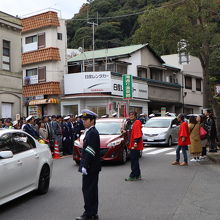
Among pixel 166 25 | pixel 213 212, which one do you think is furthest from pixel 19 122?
pixel 213 212

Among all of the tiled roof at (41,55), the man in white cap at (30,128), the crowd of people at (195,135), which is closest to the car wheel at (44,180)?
the crowd of people at (195,135)

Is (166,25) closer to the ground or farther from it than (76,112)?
farther from it

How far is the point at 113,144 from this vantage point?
43.4ft

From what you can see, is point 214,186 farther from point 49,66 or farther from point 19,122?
point 49,66

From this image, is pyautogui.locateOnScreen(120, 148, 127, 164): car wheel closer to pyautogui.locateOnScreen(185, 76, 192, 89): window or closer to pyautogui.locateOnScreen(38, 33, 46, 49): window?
pyautogui.locateOnScreen(38, 33, 46, 49): window

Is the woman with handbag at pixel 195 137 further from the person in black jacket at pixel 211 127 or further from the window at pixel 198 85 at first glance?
the window at pixel 198 85

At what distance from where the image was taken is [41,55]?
3522cm

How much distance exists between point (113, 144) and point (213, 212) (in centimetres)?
643

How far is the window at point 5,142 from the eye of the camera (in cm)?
731

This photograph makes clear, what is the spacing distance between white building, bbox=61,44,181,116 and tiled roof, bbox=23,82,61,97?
3.08 feet

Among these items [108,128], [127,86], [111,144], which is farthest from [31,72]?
[111,144]

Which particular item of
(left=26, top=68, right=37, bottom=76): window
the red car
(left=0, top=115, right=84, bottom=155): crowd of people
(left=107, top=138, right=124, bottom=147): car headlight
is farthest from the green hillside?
(left=107, top=138, right=124, bottom=147): car headlight

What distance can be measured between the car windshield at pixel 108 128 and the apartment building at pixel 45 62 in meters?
19.3

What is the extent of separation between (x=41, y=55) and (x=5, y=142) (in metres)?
28.6
